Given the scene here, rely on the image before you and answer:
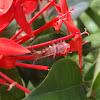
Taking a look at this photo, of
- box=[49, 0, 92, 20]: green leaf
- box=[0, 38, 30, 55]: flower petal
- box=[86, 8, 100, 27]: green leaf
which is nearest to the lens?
box=[0, 38, 30, 55]: flower petal

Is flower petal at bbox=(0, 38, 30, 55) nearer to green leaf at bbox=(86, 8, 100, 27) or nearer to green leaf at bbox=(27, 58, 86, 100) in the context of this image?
green leaf at bbox=(27, 58, 86, 100)

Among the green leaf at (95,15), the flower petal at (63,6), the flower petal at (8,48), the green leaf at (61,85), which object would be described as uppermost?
the flower petal at (8,48)

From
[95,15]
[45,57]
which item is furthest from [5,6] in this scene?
[95,15]

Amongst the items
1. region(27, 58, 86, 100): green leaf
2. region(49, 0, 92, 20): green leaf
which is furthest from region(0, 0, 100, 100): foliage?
region(49, 0, 92, 20): green leaf

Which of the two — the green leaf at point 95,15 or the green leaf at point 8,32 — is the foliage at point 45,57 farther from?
the green leaf at point 95,15

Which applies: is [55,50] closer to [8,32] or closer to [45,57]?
[45,57]

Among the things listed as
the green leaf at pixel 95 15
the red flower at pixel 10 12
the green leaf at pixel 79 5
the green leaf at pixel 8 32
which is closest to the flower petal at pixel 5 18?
the red flower at pixel 10 12

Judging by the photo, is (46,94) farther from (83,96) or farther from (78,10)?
(78,10)

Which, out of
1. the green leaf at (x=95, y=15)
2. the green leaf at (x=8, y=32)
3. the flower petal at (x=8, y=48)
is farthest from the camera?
the green leaf at (x=95, y=15)
